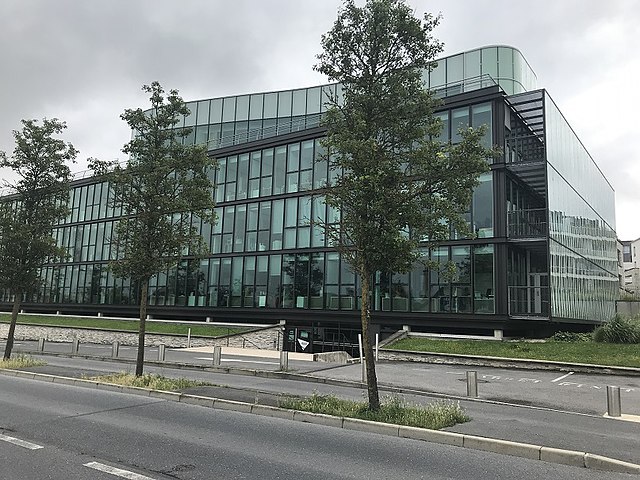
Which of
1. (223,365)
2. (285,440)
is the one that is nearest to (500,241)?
(223,365)

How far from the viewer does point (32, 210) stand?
18562 millimetres

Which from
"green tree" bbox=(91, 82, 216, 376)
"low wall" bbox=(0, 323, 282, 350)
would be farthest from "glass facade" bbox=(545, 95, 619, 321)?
"green tree" bbox=(91, 82, 216, 376)

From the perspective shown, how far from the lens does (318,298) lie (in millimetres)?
30328

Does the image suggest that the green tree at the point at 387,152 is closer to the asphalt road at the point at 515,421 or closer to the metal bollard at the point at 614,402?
the asphalt road at the point at 515,421

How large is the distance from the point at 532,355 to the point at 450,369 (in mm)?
3425

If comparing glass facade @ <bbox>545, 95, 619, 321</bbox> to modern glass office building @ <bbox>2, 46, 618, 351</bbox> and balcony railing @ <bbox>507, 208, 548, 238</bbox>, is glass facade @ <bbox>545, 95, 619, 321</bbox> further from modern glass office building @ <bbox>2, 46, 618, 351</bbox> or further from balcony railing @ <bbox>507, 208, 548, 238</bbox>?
balcony railing @ <bbox>507, 208, 548, 238</bbox>

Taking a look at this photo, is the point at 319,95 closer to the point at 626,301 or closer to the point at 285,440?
the point at 626,301

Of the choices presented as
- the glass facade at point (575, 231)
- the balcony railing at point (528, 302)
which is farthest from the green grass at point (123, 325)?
the glass facade at point (575, 231)

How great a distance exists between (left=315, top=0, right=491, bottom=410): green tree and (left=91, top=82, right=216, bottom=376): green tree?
5270 mm

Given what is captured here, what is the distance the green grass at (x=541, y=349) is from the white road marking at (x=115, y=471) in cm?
1681

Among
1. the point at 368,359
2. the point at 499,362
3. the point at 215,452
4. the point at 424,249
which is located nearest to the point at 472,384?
the point at 368,359

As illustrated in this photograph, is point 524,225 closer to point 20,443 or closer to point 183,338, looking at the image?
point 183,338

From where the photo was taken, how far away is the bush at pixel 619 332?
21031 mm

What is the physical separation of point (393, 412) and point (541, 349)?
1408 cm
